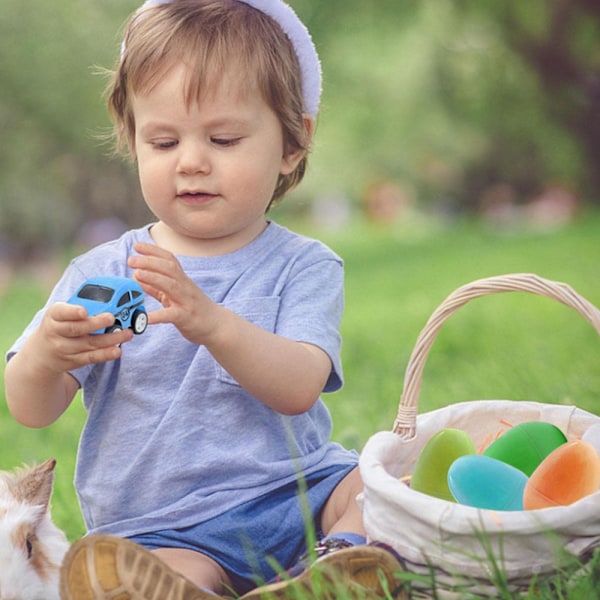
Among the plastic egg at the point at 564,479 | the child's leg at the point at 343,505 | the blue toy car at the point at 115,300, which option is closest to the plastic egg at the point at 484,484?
the plastic egg at the point at 564,479

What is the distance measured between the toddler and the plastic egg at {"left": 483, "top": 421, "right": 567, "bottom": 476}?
0.91ft

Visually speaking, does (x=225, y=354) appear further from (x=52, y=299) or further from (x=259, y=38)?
(x=259, y=38)

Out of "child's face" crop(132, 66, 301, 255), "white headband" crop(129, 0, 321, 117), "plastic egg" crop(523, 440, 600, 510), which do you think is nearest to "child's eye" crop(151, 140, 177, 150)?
"child's face" crop(132, 66, 301, 255)

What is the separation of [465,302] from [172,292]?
0.50 metres

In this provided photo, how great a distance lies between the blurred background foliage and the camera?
317 inches

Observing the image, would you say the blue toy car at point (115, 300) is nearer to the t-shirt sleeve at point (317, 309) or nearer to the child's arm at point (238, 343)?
the child's arm at point (238, 343)

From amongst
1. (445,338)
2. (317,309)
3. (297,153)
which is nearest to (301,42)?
(297,153)

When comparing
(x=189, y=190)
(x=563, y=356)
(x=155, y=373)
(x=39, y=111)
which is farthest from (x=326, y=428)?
(x=39, y=111)

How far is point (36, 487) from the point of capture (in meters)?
1.72

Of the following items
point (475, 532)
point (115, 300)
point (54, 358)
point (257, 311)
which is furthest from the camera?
point (257, 311)

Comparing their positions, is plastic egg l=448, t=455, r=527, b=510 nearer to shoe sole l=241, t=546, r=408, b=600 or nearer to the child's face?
shoe sole l=241, t=546, r=408, b=600

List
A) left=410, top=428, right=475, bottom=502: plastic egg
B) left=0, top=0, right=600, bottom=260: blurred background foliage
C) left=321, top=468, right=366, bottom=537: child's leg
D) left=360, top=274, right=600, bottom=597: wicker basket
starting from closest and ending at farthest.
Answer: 1. left=360, top=274, right=600, bottom=597: wicker basket
2. left=410, top=428, right=475, bottom=502: plastic egg
3. left=321, top=468, right=366, bottom=537: child's leg
4. left=0, top=0, right=600, bottom=260: blurred background foliage

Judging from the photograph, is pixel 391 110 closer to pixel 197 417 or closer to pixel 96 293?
pixel 197 417

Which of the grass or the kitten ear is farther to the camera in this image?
the grass
